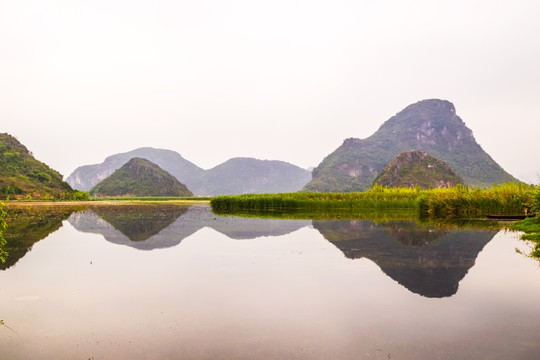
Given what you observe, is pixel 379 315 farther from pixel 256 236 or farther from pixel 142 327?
pixel 256 236

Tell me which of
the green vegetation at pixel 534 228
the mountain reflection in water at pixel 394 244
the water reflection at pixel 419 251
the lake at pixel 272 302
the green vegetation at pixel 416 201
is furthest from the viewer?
the green vegetation at pixel 416 201

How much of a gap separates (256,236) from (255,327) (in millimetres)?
13418

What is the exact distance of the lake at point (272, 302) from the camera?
5.71m

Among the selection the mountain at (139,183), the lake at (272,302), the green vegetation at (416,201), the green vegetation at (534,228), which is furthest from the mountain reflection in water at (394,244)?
the mountain at (139,183)

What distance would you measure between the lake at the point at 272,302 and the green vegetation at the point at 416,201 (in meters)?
15.1

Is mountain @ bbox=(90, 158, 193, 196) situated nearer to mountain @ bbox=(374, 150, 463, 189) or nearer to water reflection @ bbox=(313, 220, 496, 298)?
mountain @ bbox=(374, 150, 463, 189)

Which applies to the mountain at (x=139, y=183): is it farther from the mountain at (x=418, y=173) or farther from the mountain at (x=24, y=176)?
the mountain at (x=418, y=173)

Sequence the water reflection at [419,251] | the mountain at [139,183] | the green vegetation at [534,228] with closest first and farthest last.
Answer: the water reflection at [419,251] → the green vegetation at [534,228] → the mountain at [139,183]

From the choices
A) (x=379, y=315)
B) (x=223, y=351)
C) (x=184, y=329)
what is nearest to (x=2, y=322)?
(x=184, y=329)

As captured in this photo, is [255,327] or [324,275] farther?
[324,275]

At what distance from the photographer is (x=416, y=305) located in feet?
25.6

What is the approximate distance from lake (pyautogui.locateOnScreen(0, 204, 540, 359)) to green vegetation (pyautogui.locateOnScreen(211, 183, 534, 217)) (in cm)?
1507

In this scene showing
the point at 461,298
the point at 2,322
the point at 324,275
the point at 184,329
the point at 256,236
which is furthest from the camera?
the point at 256,236

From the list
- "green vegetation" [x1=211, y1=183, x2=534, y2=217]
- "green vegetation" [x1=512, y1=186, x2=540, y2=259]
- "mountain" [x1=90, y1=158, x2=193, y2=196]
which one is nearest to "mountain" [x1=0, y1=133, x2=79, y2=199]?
"mountain" [x1=90, y1=158, x2=193, y2=196]
